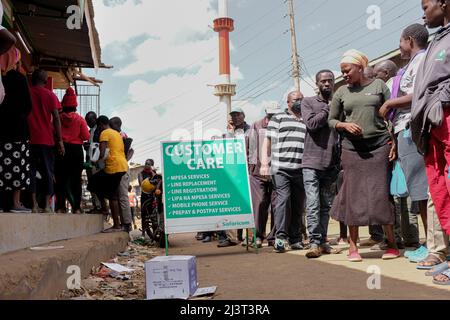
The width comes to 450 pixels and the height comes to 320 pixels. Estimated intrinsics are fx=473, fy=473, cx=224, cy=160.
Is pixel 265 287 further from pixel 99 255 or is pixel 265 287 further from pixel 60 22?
pixel 60 22

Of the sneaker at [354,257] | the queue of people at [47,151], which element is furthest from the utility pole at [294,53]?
Result: the sneaker at [354,257]

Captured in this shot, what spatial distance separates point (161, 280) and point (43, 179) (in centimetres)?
256

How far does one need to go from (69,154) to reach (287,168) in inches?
114

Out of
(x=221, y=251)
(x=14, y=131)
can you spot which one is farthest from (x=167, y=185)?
(x=14, y=131)

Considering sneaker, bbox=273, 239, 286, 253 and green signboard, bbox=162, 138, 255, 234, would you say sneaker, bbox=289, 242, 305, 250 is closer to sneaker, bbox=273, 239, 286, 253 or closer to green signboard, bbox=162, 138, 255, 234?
sneaker, bbox=273, 239, 286, 253

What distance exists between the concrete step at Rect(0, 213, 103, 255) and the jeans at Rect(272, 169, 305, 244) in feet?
7.65

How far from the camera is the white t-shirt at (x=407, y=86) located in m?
4.13

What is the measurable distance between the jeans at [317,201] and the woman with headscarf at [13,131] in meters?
2.75

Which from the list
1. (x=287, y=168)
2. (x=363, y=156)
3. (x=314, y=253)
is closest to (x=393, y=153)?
(x=363, y=156)

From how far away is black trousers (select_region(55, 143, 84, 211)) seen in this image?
6242 mm

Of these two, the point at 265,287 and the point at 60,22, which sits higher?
the point at 60,22

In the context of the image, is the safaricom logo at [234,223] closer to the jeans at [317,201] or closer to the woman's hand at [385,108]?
the jeans at [317,201]

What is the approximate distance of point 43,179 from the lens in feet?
16.8
